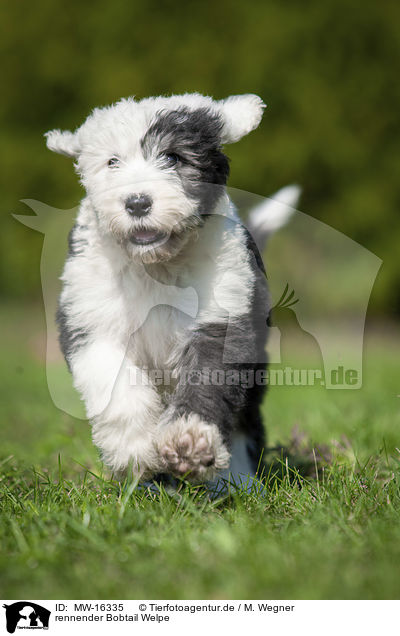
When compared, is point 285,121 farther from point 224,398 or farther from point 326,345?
point 224,398

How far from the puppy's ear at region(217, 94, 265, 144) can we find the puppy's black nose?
53 cm

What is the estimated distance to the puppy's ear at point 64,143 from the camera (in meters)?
2.83

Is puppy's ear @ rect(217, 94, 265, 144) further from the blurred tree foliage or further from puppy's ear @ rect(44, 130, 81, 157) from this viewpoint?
the blurred tree foliage

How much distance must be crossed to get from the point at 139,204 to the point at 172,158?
0.29 meters

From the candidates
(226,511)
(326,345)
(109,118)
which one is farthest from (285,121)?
(226,511)

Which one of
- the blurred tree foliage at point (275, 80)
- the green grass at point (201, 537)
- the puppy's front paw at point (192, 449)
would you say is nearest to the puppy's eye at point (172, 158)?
the puppy's front paw at point (192, 449)

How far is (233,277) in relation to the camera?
8.96ft

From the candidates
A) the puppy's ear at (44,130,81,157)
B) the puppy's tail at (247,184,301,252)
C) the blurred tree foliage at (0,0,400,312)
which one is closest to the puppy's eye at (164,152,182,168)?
the puppy's ear at (44,130,81,157)

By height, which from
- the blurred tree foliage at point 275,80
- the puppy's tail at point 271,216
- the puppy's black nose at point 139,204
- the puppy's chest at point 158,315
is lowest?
the puppy's chest at point 158,315

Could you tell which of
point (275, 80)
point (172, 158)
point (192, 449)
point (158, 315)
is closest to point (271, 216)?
point (172, 158)

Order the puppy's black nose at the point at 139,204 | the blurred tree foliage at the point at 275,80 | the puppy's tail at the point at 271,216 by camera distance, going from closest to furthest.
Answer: the puppy's black nose at the point at 139,204 < the puppy's tail at the point at 271,216 < the blurred tree foliage at the point at 275,80

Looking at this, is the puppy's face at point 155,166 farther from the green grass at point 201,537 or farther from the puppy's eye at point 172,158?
the green grass at point 201,537

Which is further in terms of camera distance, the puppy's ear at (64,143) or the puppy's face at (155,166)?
the puppy's ear at (64,143)
